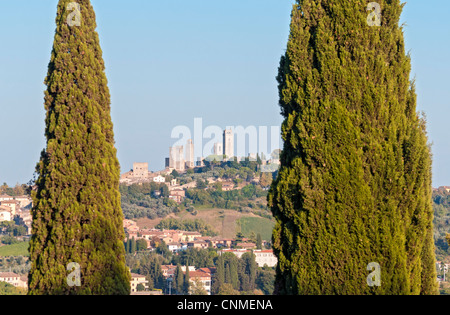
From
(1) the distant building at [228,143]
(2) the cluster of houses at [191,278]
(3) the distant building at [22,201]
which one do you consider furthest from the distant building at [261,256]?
(1) the distant building at [228,143]

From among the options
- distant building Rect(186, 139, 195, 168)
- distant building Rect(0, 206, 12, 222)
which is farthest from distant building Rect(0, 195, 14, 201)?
distant building Rect(186, 139, 195, 168)

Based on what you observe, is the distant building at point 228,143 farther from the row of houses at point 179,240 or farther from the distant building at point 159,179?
the row of houses at point 179,240

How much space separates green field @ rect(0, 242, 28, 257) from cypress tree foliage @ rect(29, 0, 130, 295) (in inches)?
2133

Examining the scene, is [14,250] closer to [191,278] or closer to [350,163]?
[191,278]

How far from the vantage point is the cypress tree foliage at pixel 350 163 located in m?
6.61

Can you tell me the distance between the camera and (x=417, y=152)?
6809mm

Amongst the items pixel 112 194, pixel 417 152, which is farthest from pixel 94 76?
pixel 417 152

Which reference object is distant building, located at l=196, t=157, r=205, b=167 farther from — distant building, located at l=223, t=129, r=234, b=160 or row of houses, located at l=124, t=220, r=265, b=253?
row of houses, located at l=124, t=220, r=265, b=253

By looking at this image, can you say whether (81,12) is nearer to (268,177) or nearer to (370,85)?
(370,85)

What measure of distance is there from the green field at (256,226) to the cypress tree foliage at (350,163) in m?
79.6

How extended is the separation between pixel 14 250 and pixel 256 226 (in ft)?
125

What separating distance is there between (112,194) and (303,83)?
3544 millimetres

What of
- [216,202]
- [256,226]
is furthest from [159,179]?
[256,226]

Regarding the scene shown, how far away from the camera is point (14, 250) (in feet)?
206
